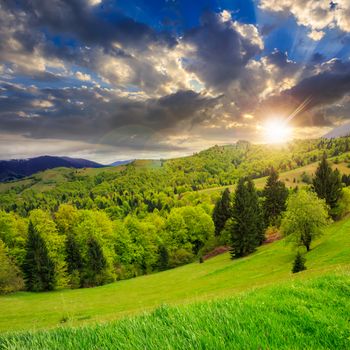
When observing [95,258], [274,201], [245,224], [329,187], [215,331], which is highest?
[215,331]

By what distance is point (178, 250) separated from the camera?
3501 inches

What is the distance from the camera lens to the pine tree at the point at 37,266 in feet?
197

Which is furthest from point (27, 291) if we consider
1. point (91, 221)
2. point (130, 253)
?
point (130, 253)

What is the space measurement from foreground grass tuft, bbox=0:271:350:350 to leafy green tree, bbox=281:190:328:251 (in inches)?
1800

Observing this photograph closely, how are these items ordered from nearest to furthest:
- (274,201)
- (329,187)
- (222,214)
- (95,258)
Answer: (95,258)
(329,187)
(274,201)
(222,214)

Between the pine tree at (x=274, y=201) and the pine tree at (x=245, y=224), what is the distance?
11.1 meters

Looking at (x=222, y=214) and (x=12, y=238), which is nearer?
(x=12, y=238)

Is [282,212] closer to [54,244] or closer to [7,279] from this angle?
[54,244]

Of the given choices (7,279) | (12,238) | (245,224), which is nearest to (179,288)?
(245,224)

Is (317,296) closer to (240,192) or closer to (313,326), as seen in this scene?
(313,326)

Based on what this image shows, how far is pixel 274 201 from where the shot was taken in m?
83.9

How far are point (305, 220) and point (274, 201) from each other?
38518 mm

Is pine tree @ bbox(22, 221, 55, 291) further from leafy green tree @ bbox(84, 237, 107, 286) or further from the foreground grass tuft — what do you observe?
the foreground grass tuft

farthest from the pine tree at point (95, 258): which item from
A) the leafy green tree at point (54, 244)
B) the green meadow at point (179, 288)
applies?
the green meadow at point (179, 288)
